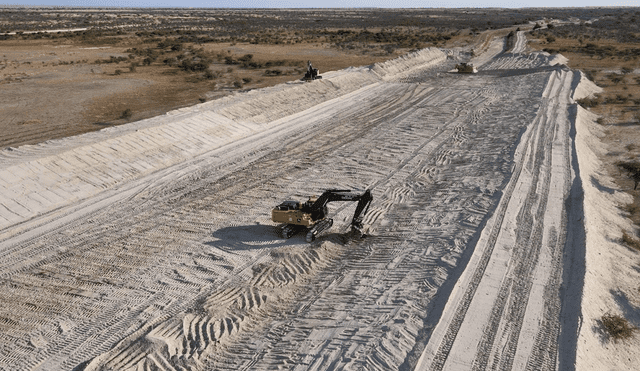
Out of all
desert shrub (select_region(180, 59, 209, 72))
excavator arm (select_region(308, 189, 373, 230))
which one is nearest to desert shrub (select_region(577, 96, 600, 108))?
excavator arm (select_region(308, 189, 373, 230))

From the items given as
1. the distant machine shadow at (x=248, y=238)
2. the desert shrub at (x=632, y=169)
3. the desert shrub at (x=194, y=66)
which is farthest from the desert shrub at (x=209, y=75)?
the desert shrub at (x=632, y=169)

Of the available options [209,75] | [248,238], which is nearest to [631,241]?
[248,238]

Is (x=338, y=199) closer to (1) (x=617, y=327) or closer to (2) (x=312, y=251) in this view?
(2) (x=312, y=251)

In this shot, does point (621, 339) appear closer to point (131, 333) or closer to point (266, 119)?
point (131, 333)

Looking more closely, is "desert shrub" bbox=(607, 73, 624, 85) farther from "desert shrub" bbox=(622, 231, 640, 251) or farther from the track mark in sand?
"desert shrub" bbox=(622, 231, 640, 251)

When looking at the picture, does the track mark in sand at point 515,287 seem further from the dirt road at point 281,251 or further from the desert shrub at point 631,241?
the desert shrub at point 631,241
